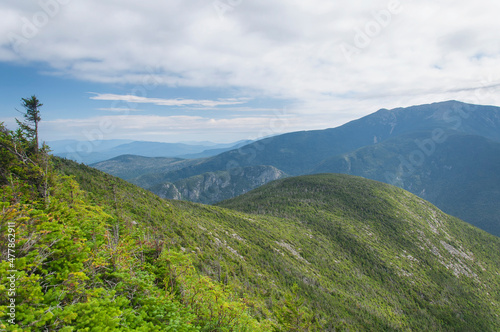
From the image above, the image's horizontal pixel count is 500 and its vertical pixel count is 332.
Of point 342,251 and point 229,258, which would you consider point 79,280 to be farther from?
point 342,251

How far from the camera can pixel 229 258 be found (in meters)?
38.2

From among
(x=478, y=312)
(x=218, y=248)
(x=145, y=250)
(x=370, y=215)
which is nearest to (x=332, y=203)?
(x=370, y=215)

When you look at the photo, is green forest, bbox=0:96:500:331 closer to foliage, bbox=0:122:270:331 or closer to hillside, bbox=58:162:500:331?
foliage, bbox=0:122:270:331

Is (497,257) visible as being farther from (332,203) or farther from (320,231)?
(320,231)

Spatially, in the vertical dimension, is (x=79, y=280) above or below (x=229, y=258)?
above

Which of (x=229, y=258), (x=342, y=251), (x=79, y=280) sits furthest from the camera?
(x=342, y=251)

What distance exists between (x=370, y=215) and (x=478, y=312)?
164 ft

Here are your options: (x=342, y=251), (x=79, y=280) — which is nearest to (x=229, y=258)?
(x=79, y=280)

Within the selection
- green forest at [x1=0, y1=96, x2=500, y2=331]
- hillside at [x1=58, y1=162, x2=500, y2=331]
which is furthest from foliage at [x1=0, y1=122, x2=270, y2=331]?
hillside at [x1=58, y1=162, x2=500, y2=331]

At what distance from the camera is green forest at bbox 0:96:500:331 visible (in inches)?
289

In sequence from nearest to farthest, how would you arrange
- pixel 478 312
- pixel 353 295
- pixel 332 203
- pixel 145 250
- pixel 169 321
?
1. pixel 169 321
2. pixel 145 250
3. pixel 353 295
4. pixel 478 312
5. pixel 332 203

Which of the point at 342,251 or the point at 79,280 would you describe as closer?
the point at 79,280

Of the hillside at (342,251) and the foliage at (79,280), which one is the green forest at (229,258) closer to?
the foliage at (79,280)

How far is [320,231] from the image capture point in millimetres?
90875
